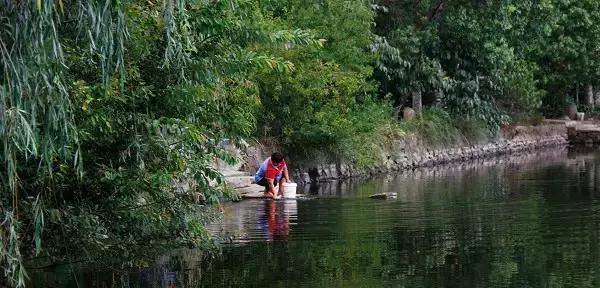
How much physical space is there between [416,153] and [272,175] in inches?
622

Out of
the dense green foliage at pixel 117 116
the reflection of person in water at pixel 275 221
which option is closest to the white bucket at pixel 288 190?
the reflection of person in water at pixel 275 221

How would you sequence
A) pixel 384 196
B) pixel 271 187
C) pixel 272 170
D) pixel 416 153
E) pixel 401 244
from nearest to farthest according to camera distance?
pixel 401 244, pixel 384 196, pixel 271 187, pixel 272 170, pixel 416 153

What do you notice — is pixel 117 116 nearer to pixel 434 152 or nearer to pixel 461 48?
pixel 434 152

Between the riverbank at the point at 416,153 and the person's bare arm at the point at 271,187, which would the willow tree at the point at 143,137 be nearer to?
the riverbank at the point at 416,153

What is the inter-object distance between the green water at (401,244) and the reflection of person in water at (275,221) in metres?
0.02

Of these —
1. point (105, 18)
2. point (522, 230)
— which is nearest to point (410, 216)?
point (522, 230)

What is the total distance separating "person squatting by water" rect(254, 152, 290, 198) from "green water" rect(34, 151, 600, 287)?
2.61ft

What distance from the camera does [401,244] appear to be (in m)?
18.1

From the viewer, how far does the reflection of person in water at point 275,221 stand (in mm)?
19775

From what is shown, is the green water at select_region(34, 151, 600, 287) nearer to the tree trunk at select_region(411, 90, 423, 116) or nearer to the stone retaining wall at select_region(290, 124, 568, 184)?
the stone retaining wall at select_region(290, 124, 568, 184)

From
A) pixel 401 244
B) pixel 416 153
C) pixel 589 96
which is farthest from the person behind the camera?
pixel 589 96

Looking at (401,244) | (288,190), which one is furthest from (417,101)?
(401,244)

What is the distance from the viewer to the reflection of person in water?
19775mm

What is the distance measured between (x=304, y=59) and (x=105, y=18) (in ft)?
71.8
